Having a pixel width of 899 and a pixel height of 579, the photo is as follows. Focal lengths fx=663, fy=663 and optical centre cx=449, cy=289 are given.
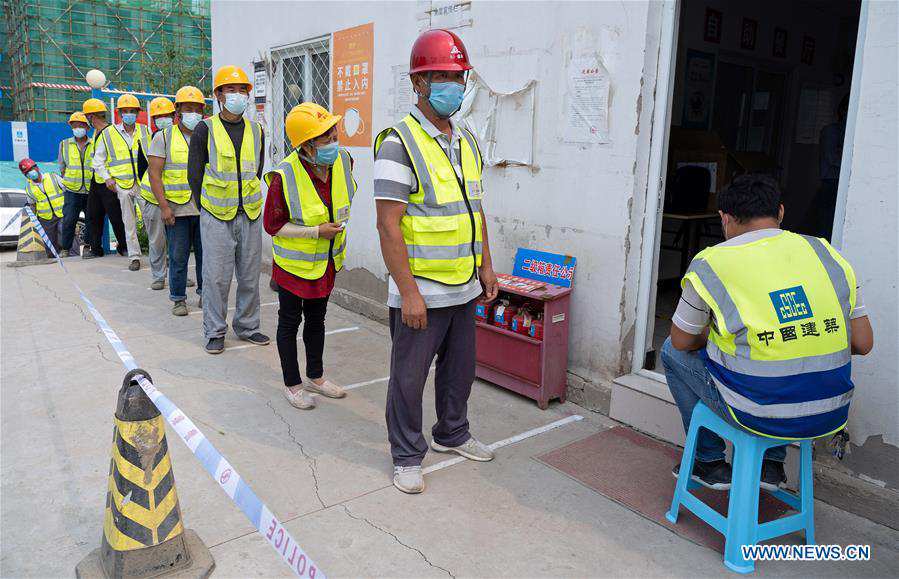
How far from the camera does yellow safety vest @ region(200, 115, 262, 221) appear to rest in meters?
4.97

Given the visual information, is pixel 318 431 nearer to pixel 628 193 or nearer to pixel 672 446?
pixel 672 446

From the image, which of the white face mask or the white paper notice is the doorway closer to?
the white paper notice

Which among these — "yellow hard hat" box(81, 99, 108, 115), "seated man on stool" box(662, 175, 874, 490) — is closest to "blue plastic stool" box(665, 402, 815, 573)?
"seated man on stool" box(662, 175, 874, 490)

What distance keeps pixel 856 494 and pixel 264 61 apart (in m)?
7.21

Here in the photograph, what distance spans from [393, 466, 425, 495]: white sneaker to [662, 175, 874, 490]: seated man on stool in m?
1.41

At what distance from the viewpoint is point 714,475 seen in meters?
3.10

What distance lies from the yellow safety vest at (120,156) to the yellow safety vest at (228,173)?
3.72 meters

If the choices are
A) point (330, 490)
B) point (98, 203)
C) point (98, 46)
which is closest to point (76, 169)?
point (98, 203)

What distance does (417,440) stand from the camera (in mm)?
3277

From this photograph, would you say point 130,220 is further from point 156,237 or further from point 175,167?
point 175,167

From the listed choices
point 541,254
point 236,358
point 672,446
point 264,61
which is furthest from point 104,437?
point 264,61

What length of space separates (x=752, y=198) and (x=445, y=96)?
1.37 metres

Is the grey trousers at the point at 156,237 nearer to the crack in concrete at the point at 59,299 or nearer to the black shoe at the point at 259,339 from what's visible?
the crack in concrete at the point at 59,299

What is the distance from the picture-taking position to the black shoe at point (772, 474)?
10.0 ft
